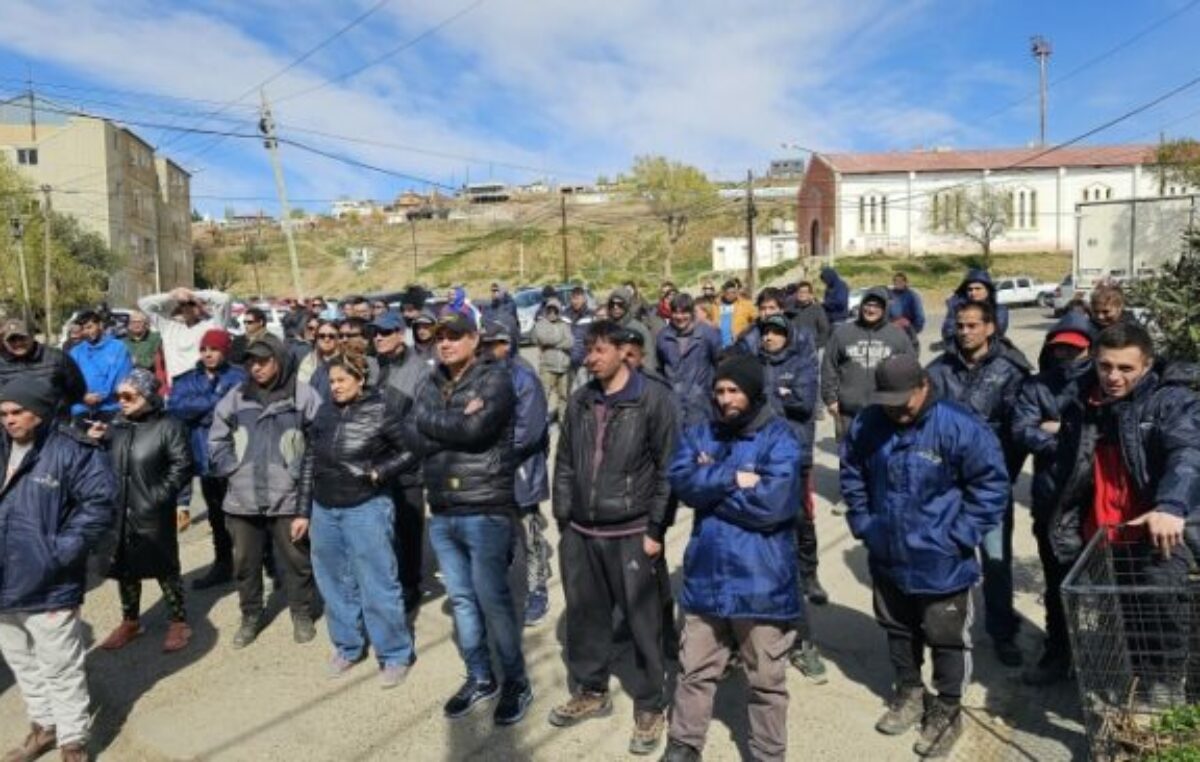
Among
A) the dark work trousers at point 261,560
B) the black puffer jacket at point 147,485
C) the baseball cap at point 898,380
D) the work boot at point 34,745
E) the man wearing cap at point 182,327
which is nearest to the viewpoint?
the baseball cap at point 898,380

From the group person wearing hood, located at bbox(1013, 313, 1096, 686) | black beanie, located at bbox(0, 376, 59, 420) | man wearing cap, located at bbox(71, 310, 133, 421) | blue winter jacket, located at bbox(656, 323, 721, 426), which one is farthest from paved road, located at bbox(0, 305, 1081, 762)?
man wearing cap, located at bbox(71, 310, 133, 421)

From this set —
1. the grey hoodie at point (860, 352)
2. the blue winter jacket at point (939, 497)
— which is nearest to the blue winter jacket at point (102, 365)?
the grey hoodie at point (860, 352)

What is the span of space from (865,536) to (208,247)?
4029 inches

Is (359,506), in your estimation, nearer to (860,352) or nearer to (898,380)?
(898,380)

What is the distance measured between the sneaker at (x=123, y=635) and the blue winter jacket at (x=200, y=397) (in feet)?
3.77

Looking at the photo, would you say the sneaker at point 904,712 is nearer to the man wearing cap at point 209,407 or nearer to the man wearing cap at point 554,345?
the man wearing cap at point 209,407

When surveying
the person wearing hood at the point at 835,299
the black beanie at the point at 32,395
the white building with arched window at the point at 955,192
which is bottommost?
the black beanie at the point at 32,395

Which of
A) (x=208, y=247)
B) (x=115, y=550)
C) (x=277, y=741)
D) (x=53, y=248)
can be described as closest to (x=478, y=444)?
(x=277, y=741)

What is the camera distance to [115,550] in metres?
4.96

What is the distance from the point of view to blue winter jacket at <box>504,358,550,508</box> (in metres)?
4.75

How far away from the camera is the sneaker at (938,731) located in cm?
369

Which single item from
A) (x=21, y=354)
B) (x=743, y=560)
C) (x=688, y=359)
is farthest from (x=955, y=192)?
(x=743, y=560)

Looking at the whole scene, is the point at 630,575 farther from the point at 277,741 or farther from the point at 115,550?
the point at 115,550

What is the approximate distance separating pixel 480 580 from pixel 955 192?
184 feet
